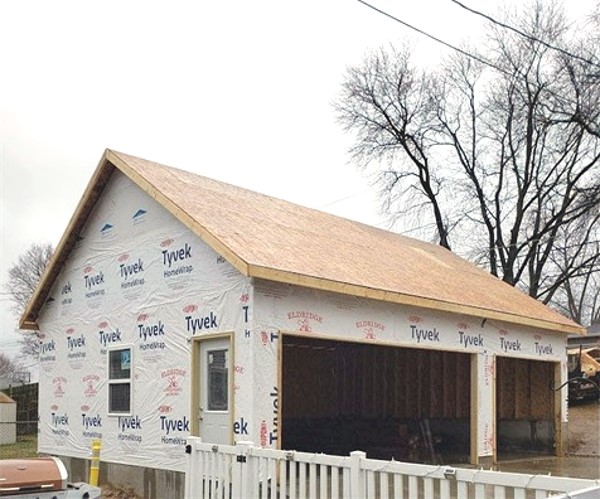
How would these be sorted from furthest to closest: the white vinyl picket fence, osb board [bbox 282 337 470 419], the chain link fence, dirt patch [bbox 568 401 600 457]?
the chain link fence < dirt patch [bbox 568 401 600 457] < osb board [bbox 282 337 470 419] < the white vinyl picket fence

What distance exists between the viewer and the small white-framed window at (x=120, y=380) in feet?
38.3

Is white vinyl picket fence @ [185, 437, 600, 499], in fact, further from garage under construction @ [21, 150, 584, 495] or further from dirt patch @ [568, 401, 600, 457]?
dirt patch @ [568, 401, 600, 457]

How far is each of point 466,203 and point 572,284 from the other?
53.0ft

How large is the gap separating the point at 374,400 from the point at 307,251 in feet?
26.0

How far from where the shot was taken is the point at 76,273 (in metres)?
13.4

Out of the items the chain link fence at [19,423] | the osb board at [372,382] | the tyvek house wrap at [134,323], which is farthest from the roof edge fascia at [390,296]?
the chain link fence at [19,423]

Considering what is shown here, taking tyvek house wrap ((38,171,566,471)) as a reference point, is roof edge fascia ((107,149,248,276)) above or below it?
above

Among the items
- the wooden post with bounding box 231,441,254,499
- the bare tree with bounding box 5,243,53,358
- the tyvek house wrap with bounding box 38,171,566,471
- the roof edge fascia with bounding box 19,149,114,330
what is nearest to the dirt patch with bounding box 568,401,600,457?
the tyvek house wrap with bounding box 38,171,566,471

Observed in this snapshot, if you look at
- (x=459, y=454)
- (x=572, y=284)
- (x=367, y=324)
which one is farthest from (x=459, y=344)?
(x=572, y=284)

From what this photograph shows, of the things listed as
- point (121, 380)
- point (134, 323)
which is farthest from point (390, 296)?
point (121, 380)

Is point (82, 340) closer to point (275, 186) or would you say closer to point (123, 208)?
point (123, 208)

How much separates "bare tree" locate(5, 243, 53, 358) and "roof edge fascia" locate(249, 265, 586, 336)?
106 ft

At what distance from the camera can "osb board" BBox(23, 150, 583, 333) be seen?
9.84 m

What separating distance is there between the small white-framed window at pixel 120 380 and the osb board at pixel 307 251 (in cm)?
255
